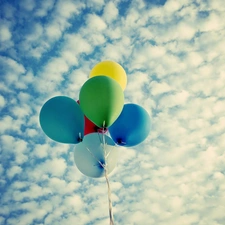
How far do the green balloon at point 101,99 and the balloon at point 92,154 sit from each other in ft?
1.37

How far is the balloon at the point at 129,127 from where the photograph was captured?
459 centimetres

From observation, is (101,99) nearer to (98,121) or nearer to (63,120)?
(98,121)

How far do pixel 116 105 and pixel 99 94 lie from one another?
0.34m

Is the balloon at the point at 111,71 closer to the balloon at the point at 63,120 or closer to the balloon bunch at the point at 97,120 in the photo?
the balloon bunch at the point at 97,120

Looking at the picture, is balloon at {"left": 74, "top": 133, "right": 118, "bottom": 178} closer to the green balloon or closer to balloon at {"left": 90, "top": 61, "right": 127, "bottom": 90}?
the green balloon

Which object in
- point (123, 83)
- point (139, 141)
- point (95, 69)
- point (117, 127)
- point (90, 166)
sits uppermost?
point (95, 69)

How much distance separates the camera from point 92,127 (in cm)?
471

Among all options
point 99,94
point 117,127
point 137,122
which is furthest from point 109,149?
point 99,94

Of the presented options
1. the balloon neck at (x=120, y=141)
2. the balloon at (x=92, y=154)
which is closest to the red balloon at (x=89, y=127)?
the balloon at (x=92, y=154)

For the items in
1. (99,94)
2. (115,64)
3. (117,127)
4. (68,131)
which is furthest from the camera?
(115,64)

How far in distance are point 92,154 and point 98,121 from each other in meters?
0.64

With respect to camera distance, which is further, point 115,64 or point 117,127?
point 115,64

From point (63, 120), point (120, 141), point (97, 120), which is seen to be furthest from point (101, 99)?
point (120, 141)

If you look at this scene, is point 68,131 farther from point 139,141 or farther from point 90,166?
point 139,141
